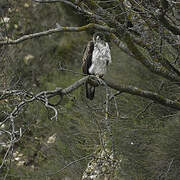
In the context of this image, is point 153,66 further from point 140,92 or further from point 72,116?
point 72,116

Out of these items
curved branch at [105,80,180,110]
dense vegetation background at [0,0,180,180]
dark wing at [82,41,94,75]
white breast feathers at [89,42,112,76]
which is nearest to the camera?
curved branch at [105,80,180,110]

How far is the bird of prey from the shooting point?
524cm

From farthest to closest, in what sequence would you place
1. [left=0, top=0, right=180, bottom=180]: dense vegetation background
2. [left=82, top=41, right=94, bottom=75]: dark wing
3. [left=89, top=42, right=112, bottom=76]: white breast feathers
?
[left=0, top=0, right=180, bottom=180]: dense vegetation background
[left=82, top=41, right=94, bottom=75]: dark wing
[left=89, top=42, right=112, bottom=76]: white breast feathers

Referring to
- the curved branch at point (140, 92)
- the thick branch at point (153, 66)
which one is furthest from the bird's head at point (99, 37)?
the curved branch at point (140, 92)

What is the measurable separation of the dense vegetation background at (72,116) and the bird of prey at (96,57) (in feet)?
0.47

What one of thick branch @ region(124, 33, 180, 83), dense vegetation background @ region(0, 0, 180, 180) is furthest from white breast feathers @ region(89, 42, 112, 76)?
thick branch @ region(124, 33, 180, 83)

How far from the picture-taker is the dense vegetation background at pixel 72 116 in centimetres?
570

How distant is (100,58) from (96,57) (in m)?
0.06

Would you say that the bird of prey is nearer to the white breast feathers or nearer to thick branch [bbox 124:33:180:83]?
the white breast feathers

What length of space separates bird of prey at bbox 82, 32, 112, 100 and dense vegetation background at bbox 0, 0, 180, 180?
5.6 inches

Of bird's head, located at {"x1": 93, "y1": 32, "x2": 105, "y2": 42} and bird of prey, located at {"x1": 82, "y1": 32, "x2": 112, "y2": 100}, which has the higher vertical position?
bird's head, located at {"x1": 93, "y1": 32, "x2": 105, "y2": 42}

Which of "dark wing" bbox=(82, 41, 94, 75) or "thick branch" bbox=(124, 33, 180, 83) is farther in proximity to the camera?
"dark wing" bbox=(82, 41, 94, 75)

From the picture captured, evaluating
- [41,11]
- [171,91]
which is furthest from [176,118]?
[41,11]

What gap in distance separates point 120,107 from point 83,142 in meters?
1.09
